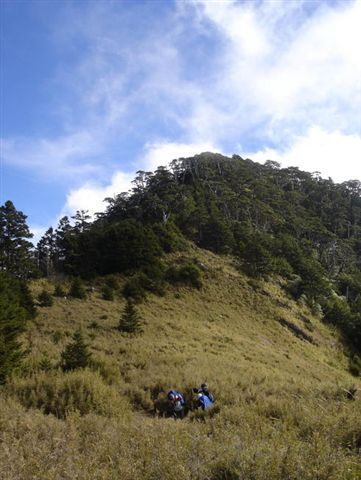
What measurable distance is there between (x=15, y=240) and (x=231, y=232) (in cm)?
2671

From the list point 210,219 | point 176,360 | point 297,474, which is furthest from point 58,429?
point 210,219

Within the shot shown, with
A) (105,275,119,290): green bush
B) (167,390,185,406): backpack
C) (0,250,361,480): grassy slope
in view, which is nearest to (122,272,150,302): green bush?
(105,275,119,290): green bush

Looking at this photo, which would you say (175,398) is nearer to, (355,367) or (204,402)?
(204,402)

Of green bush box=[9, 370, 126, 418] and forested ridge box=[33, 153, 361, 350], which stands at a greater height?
forested ridge box=[33, 153, 361, 350]

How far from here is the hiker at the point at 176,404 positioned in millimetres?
9658

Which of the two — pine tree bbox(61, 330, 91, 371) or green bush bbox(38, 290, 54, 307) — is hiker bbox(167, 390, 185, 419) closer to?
pine tree bbox(61, 330, 91, 371)

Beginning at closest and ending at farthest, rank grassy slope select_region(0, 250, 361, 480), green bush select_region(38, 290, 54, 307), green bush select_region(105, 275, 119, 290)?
grassy slope select_region(0, 250, 361, 480), green bush select_region(38, 290, 54, 307), green bush select_region(105, 275, 119, 290)

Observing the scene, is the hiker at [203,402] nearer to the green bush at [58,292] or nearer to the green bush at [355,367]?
the green bush at [58,292]

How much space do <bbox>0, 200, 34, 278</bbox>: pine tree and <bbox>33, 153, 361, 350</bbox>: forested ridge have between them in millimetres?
3808

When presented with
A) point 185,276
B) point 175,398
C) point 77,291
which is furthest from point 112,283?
→ point 175,398

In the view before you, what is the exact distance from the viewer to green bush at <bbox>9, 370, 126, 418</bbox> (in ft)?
25.6

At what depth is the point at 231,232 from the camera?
5091cm

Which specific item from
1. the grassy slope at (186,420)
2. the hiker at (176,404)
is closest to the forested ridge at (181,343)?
the grassy slope at (186,420)

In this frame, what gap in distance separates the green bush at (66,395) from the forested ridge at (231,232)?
81.4 ft
